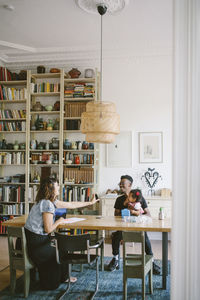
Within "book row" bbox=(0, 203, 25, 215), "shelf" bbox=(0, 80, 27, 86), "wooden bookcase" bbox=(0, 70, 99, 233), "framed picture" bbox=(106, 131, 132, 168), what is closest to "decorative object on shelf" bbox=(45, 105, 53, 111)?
"wooden bookcase" bbox=(0, 70, 99, 233)

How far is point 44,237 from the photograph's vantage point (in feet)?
11.8

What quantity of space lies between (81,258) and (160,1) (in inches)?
147

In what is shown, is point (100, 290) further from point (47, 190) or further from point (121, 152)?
point (121, 152)

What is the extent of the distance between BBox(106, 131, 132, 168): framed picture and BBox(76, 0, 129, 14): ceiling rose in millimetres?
2633

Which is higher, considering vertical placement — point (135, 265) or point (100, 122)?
point (100, 122)

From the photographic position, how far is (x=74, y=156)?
6363 millimetres

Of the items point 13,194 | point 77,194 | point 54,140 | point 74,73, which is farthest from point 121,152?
point 13,194

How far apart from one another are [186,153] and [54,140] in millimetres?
5285

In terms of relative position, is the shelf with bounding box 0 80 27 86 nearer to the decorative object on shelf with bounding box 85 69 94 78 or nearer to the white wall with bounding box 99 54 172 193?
the decorative object on shelf with bounding box 85 69 94 78

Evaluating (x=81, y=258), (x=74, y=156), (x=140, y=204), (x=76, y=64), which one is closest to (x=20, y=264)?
(x=81, y=258)

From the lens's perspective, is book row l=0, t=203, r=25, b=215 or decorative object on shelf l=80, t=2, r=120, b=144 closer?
decorative object on shelf l=80, t=2, r=120, b=144

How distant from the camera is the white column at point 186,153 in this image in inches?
52.3

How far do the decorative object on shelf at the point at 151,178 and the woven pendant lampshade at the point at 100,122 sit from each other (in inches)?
103

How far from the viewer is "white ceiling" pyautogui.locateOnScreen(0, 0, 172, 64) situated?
4.60 meters
